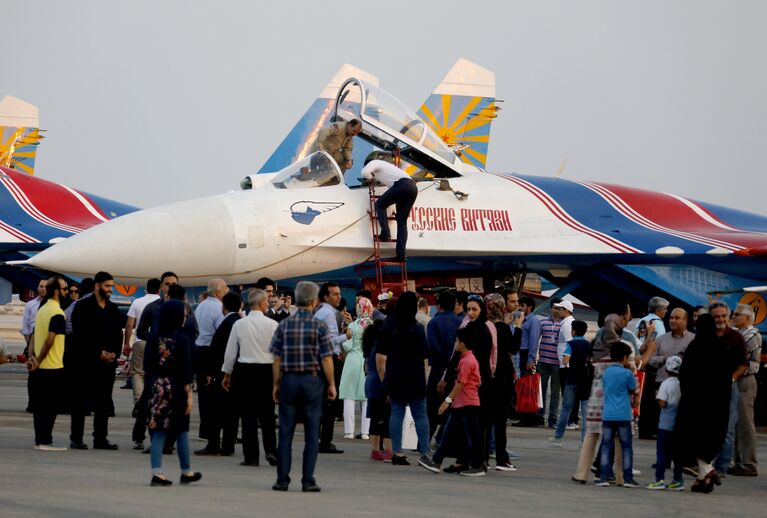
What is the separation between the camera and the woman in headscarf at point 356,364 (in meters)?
12.6

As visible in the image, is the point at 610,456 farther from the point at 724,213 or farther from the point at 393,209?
the point at 724,213

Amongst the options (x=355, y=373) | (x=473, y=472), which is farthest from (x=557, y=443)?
(x=473, y=472)

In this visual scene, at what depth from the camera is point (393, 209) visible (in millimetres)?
15852

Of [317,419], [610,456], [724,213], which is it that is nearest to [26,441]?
[317,419]

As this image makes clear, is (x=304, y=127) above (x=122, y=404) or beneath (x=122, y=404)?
above

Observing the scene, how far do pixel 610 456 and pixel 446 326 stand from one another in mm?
1857

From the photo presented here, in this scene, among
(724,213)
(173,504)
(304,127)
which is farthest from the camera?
(304,127)

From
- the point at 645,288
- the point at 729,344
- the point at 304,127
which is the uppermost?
the point at 304,127

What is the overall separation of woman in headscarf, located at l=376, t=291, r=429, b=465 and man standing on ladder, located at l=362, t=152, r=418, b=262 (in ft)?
16.4

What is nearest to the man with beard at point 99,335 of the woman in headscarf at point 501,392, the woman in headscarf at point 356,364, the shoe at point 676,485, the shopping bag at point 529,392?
the woman in headscarf at point 356,364

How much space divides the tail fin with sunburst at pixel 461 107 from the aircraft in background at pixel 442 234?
1421 cm

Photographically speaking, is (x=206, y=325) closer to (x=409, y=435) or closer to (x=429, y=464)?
(x=409, y=435)

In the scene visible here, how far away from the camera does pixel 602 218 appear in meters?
17.9

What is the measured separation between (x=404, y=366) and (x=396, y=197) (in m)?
5.30
